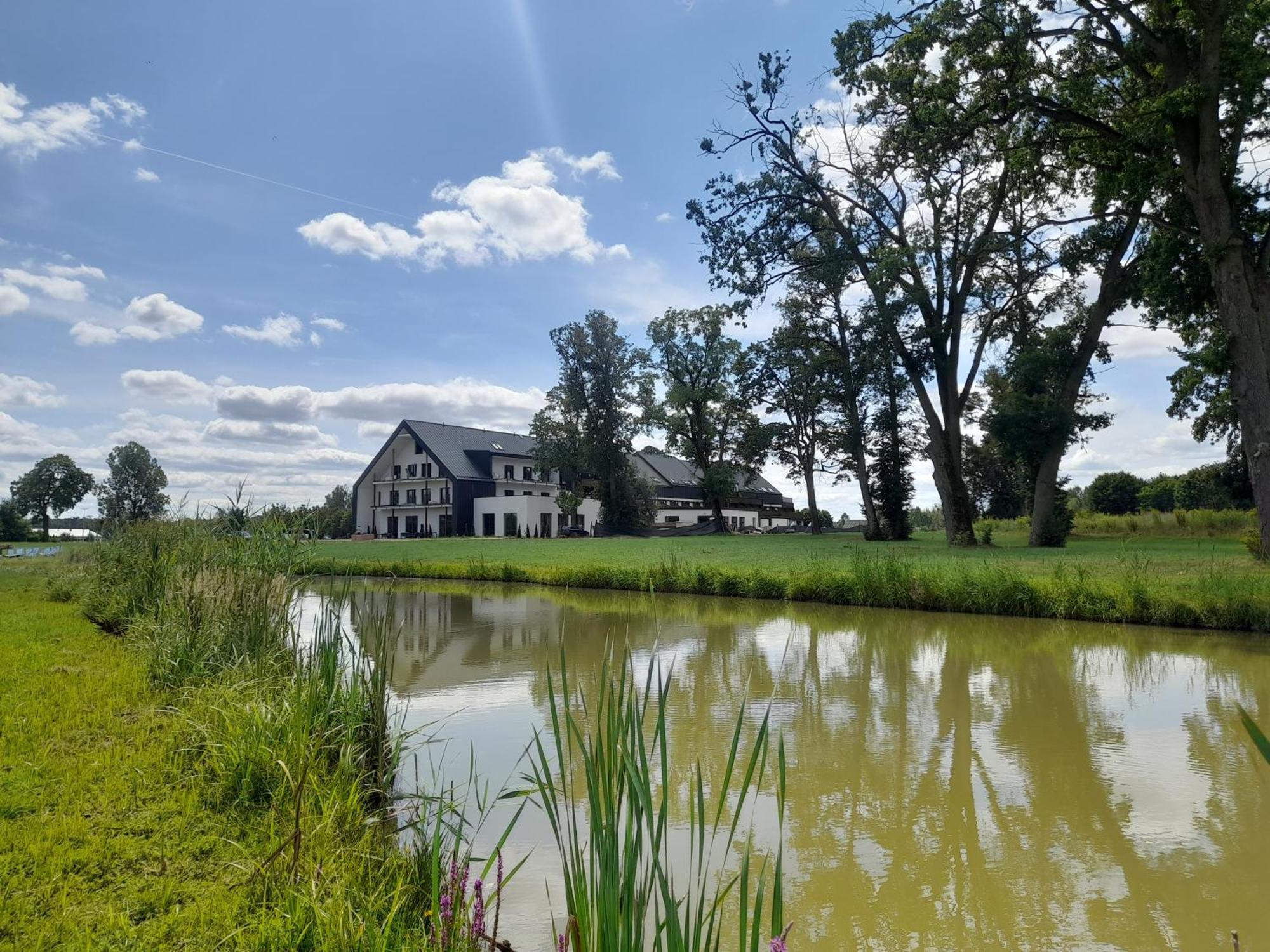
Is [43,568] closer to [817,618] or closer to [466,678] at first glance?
[466,678]

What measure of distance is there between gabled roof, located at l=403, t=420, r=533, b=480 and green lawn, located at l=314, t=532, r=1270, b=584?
444 inches

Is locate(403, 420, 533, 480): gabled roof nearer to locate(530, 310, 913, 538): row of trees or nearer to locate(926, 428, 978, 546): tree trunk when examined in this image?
locate(530, 310, 913, 538): row of trees

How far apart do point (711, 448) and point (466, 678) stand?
1410 inches

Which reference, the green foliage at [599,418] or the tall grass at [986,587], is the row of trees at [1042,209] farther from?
the green foliage at [599,418]

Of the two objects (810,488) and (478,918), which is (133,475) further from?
(478,918)

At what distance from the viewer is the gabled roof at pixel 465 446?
141 feet

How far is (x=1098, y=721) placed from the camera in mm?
5488

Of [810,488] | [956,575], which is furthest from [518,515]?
[956,575]

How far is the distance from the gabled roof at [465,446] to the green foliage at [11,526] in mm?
22292

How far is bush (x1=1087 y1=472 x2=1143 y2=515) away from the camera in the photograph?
3597cm

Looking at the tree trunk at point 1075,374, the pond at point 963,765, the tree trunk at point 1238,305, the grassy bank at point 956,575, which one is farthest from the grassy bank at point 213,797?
the tree trunk at point 1075,374

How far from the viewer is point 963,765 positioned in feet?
15.0

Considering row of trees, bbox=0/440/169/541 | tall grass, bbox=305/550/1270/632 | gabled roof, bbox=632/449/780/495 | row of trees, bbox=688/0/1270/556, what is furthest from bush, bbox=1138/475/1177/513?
row of trees, bbox=0/440/169/541

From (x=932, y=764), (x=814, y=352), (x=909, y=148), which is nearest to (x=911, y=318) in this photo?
(x=909, y=148)
